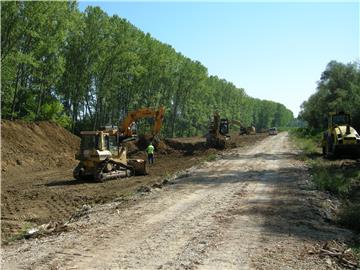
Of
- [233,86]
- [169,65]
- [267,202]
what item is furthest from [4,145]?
[233,86]

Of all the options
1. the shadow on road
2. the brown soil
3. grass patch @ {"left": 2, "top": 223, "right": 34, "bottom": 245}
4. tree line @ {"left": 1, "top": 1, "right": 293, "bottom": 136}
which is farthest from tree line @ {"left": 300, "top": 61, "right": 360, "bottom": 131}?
grass patch @ {"left": 2, "top": 223, "right": 34, "bottom": 245}

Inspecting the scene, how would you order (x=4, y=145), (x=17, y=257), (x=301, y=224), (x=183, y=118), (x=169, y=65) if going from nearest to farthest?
(x=17, y=257) → (x=301, y=224) → (x=4, y=145) → (x=169, y=65) → (x=183, y=118)

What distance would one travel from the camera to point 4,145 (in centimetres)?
3109

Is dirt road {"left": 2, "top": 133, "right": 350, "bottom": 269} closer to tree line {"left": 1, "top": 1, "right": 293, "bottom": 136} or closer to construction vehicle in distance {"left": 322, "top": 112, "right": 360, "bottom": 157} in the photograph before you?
construction vehicle in distance {"left": 322, "top": 112, "right": 360, "bottom": 157}

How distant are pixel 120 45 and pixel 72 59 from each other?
19.1 ft

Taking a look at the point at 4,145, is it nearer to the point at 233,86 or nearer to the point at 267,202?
the point at 267,202

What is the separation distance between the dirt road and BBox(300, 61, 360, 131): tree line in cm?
3769

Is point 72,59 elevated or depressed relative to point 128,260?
elevated

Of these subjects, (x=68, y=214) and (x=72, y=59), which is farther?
(x=72, y=59)

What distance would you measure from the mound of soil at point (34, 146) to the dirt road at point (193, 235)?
15780 mm

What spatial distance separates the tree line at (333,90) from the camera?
53.7 meters

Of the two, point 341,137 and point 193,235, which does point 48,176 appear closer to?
point 341,137

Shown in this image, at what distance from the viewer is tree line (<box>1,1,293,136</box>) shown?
120 feet

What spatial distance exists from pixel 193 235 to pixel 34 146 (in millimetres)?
26535
